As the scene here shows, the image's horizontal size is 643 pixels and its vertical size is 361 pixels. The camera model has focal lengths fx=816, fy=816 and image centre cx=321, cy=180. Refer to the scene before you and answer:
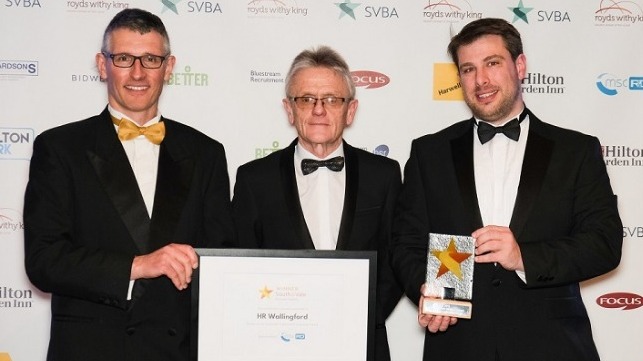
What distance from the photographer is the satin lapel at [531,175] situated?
3.55 m

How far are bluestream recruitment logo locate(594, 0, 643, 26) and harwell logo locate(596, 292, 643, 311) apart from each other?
1709 millimetres

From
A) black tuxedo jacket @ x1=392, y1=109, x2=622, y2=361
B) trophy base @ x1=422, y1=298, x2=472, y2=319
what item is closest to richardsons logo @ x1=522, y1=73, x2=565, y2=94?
black tuxedo jacket @ x1=392, y1=109, x2=622, y2=361

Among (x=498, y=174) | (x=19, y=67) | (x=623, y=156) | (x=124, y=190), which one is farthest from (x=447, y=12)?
(x=19, y=67)

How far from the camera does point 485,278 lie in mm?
3586

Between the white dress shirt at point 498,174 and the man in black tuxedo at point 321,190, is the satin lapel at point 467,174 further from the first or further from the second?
the man in black tuxedo at point 321,190

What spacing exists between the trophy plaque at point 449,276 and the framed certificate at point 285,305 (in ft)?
0.84

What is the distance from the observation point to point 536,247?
3.45 m

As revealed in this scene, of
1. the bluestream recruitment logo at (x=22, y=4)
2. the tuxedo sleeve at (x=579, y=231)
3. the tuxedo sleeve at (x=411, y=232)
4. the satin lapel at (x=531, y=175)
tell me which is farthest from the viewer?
the bluestream recruitment logo at (x=22, y=4)

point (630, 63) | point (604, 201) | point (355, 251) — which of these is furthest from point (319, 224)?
point (630, 63)

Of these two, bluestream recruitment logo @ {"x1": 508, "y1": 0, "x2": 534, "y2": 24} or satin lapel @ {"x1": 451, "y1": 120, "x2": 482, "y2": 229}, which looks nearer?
satin lapel @ {"x1": 451, "y1": 120, "x2": 482, "y2": 229}

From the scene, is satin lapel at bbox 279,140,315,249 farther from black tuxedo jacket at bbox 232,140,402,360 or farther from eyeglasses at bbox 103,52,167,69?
eyeglasses at bbox 103,52,167,69

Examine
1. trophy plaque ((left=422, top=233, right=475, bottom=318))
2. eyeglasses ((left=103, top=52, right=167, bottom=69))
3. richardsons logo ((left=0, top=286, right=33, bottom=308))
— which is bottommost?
richardsons logo ((left=0, top=286, right=33, bottom=308))

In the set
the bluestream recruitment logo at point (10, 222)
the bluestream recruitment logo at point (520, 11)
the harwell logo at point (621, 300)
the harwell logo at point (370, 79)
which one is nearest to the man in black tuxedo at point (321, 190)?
the harwell logo at point (370, 79)

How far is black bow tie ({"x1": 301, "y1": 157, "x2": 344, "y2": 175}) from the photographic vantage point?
3.88 meters
